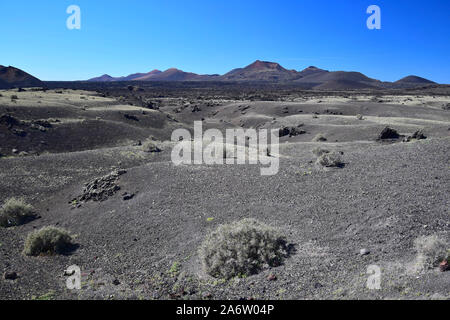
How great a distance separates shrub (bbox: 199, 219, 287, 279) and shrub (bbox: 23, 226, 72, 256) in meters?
4.10

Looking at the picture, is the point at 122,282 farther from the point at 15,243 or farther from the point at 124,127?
the point at 124,127

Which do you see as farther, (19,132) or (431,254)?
(19,132)

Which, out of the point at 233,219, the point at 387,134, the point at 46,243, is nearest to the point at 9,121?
the point at 46,243

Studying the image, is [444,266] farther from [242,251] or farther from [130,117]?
[130,117]

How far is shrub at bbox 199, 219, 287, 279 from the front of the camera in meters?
6.08

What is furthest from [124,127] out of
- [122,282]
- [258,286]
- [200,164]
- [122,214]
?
[258,286]

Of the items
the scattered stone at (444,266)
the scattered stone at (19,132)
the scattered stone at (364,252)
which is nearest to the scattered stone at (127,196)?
the scattered stone at (364,252)

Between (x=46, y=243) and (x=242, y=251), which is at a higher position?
(x=242, y=251)

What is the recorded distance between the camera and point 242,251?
6234 millimetres

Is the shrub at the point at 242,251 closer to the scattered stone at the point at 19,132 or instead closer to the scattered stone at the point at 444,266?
the scattered stone at the point at 444,266

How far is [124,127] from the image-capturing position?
29109mm

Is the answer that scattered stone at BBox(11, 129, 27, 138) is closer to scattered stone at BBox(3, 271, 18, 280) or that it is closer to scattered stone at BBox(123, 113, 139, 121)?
scattered stone at BBox(123, 113, 139, 121)

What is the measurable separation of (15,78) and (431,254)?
89782 millimetres

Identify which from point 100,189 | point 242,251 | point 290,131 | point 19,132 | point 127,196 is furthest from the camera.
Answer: point 290,131
